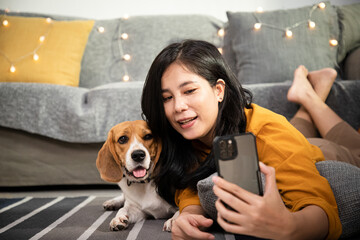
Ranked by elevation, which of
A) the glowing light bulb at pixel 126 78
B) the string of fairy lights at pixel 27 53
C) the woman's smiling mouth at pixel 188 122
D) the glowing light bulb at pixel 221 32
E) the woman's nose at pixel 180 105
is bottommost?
the woman's smiling mouth at pixel 188 122

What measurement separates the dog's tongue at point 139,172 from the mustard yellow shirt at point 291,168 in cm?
21

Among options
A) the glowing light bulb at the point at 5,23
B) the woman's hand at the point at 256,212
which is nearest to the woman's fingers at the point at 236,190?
the woman's hand at the point at 256,212

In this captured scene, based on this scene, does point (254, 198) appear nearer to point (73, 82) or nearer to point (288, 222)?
point (288, 222)

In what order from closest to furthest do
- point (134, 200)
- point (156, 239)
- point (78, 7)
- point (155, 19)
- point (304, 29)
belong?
point (156, 239) → point (134, 200) → point (304, 29) → point (155, 19) → point (78, 7)

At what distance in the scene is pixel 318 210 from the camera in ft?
2.38

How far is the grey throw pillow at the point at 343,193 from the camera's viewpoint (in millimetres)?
834

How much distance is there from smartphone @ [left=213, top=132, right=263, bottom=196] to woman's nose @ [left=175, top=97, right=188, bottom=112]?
321mm

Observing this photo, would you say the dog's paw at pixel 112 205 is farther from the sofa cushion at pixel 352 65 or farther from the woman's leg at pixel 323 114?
the sofa cushion at pixel 352 65

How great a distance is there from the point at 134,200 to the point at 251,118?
57 cm

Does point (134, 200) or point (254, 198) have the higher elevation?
point (254, 198)

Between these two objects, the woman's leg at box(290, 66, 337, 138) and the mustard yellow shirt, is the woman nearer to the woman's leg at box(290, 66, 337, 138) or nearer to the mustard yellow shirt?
the mustard yellow shirt

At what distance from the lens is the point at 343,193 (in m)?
0.86

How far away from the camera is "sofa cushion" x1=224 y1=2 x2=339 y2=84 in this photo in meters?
1.96

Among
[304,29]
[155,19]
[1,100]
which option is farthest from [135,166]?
[155,19]
